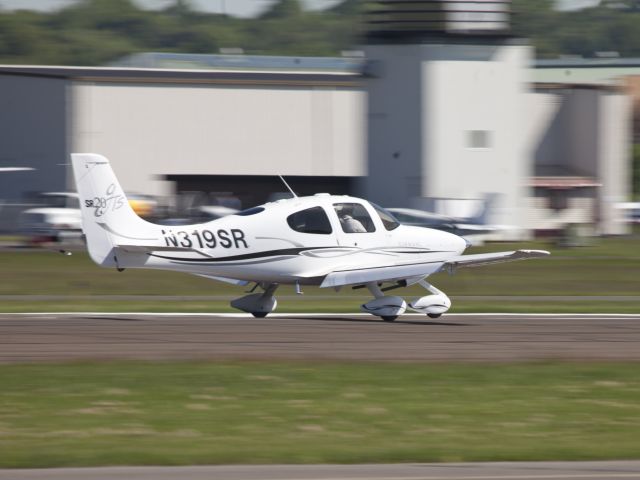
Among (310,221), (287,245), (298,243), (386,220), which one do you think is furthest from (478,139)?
(287,245)

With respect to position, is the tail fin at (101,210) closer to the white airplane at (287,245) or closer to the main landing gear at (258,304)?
the white airplane at (287,245)

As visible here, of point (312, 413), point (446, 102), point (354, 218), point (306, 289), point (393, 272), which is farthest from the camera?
point (446, 102)

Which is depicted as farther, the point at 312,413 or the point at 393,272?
the point at 393,272

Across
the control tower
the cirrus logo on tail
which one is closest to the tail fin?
the cirrus logo on tail

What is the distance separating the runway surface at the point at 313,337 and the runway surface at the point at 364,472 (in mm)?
5684

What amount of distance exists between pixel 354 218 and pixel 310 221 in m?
0.81

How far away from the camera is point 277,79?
64250 mm

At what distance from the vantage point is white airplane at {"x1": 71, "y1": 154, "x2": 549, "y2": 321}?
18797mm

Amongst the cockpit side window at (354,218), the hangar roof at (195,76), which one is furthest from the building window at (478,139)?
the cockpit side window at (354,218)

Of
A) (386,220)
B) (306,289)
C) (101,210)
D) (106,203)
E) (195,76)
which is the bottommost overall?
(306,289)

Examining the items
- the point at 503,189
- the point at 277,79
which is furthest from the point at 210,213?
the point at 277,79

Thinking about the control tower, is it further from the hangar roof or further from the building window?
the hangar roof

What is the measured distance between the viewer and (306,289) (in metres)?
30.4

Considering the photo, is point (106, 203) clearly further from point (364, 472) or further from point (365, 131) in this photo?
point (365, 131)
